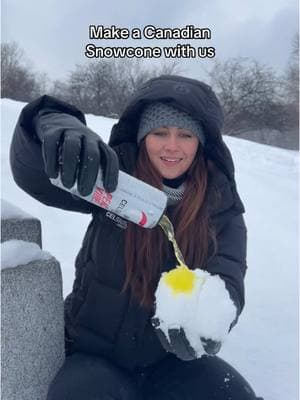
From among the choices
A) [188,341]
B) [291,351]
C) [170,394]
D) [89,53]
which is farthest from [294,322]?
[89,53]

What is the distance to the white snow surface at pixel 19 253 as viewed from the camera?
1.19 m

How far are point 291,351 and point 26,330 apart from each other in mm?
1345

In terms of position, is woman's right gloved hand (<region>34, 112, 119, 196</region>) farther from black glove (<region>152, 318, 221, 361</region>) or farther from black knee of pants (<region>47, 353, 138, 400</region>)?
black knee of pants (<region>47, 353, 138, 400</region>)

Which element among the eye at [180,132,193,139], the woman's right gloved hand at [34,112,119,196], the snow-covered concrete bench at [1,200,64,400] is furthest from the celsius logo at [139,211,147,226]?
the eye at [180,132,193,139]

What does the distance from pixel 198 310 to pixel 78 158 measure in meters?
0.43

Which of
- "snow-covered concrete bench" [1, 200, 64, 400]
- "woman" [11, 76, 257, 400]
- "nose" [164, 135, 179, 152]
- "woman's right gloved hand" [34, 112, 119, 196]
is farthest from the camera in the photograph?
"nose" [164, 135, 179, 152]

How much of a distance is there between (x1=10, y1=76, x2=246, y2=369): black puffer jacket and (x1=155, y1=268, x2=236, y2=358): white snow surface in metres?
0.17

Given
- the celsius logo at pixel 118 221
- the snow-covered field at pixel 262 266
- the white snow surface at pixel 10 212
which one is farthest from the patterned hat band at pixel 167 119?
the snow-covered field at pixel 262 266

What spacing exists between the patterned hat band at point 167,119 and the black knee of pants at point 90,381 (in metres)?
0.66

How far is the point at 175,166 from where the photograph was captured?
1.48 metres

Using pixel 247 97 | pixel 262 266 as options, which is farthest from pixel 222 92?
pixel 262 266

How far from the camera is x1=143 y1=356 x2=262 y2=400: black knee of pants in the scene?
1406 millimetres

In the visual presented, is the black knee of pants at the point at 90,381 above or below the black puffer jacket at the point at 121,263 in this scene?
below

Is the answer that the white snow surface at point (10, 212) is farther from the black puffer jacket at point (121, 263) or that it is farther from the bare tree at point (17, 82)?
the bare tree at point (17, 82)
